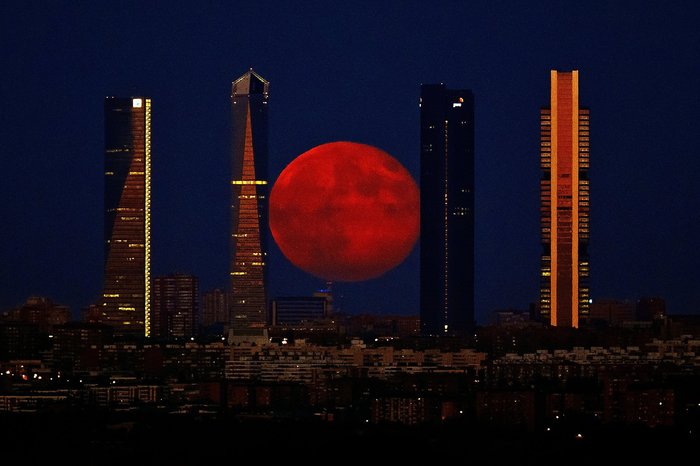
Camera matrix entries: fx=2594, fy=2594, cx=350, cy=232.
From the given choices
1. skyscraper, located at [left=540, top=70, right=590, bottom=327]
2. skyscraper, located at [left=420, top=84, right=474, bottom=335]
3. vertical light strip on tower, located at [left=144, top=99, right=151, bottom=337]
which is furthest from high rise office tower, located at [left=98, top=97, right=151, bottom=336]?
skyscraper, located at [left=540, top=70, right=590, bottom=327]

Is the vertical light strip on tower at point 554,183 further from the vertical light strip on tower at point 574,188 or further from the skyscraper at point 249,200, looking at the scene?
the skyscraper at point 249,200

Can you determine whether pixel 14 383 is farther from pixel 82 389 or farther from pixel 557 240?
pixel 557 240

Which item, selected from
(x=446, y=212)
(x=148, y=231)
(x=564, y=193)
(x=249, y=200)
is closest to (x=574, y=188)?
(x=564, y=193)

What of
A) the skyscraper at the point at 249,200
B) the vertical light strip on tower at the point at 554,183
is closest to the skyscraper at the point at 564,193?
the vertical light strip on tower at the point at 554,183

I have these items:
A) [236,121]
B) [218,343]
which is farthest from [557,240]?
[236,121]

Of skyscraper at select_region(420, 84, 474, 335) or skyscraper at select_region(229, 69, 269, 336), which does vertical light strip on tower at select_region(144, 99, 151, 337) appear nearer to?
skyscraper at select_region(229, 69, 269, 336)

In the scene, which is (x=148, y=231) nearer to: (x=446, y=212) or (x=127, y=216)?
(x=127, y=216)
